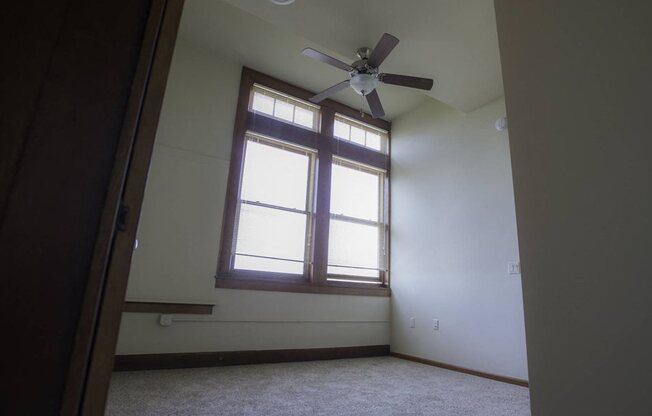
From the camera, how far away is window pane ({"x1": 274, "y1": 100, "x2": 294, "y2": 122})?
4.08 meters

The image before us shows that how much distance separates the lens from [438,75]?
3.36 m

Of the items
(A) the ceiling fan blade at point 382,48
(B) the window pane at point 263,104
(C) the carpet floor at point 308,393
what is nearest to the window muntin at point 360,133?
(B) the window pane at point 263,104

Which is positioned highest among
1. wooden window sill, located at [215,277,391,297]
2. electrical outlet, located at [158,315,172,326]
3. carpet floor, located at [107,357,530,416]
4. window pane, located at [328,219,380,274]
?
window pane, located at [328,219,380,274]

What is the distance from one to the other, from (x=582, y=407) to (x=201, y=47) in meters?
4.12

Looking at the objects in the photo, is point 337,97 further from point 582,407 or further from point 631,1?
point 582,407

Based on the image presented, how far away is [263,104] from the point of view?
4012mm

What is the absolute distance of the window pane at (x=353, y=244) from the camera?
4148mm

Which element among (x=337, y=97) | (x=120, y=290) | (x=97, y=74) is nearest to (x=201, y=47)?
(x=337, y=97)

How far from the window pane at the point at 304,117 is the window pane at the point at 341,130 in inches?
14.6

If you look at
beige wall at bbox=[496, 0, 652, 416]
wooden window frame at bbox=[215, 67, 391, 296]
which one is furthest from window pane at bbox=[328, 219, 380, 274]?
beige wall at bbox=[496, 0, 652, 416]

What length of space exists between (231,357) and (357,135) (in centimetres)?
317

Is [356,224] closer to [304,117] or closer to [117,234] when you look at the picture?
[304,117]

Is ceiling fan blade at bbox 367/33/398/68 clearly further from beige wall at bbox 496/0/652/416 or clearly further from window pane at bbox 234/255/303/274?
window pane at bbox 234/255/303/274

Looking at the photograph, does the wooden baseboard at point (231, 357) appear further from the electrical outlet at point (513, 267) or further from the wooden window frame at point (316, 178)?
the electrical outlet at point (513, 267)
